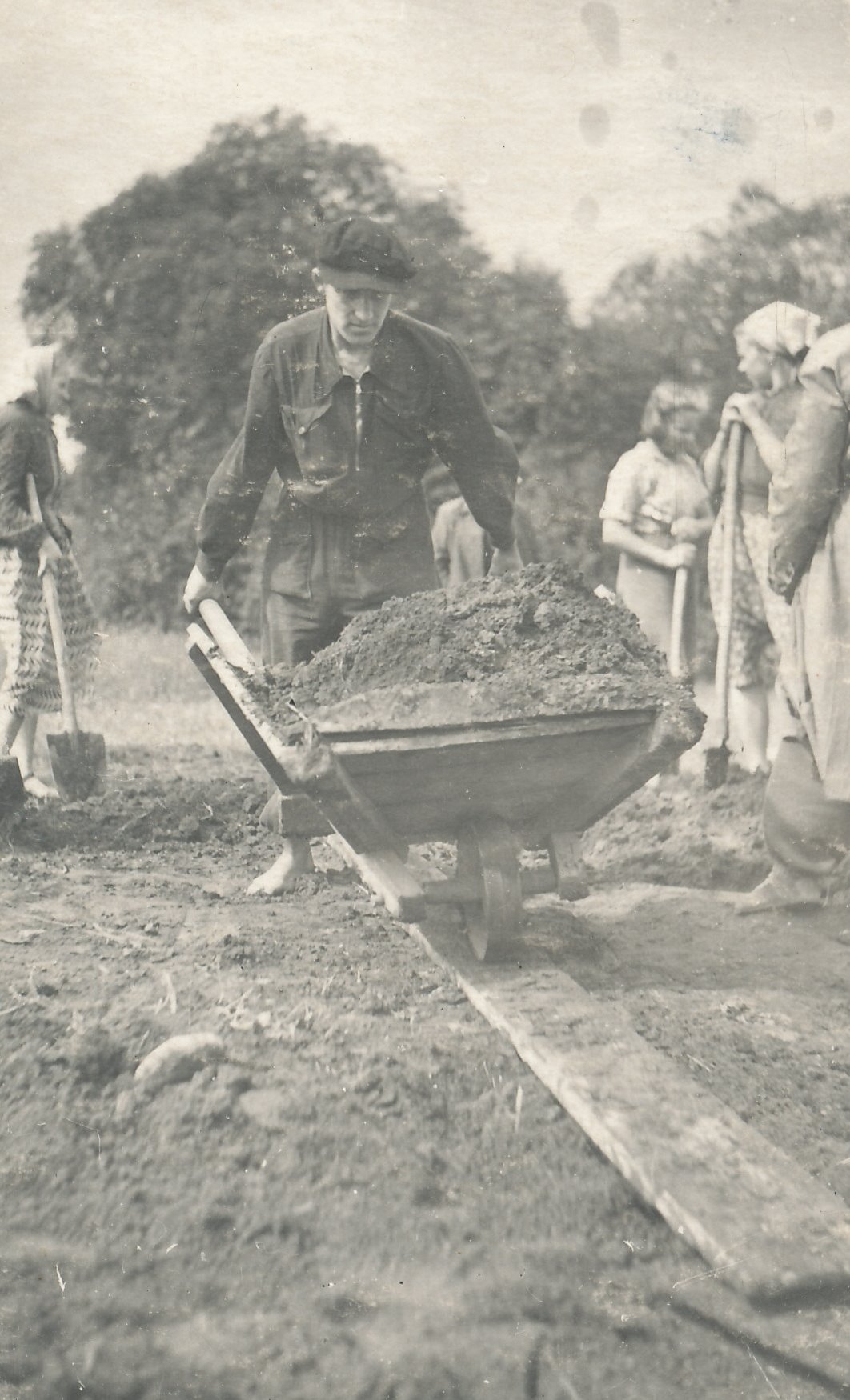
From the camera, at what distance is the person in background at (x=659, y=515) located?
18.6ft

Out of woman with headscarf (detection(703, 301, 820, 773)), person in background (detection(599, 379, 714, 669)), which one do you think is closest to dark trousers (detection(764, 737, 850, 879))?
woman with headscarf (detection(703, 301, 820, 773))

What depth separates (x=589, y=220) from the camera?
3822 mm

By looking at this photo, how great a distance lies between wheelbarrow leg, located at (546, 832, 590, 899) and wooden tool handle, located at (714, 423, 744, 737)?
1825mm

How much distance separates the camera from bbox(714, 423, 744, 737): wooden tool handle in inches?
194

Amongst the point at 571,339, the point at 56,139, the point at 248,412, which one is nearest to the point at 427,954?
the point at 248,412

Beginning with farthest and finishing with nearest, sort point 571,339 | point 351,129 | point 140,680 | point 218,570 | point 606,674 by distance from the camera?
point 140,680 → point 571,339 → point 218,570 → point 351,129 → point 606,674

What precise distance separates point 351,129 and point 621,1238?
2.96m

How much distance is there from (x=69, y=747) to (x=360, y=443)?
6.28 ft

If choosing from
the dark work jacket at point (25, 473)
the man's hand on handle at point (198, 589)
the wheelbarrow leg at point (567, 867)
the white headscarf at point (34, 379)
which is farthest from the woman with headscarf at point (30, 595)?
the wheelbarrow leg at point (567, 867)

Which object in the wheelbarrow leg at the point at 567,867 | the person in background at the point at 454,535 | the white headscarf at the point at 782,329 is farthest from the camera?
the person in background at the point at 454,535

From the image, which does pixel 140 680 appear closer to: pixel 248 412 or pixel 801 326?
pixel 248 412

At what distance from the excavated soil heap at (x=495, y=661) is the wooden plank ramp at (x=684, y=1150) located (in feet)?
2.43

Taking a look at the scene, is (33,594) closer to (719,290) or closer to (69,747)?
(69,747)

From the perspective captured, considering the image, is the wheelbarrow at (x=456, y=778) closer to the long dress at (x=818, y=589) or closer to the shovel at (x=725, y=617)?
the long dress at (x=818, y=589)
